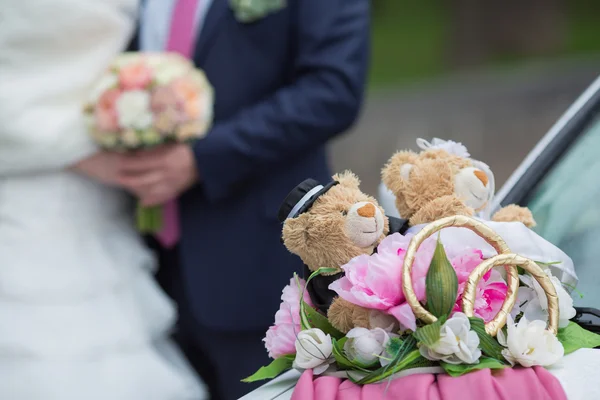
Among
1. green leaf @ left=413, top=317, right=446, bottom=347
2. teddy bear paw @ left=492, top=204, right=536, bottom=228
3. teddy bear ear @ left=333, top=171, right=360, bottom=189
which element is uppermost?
teddy bear ear @ left=333, top=171, right=360, bottom=189

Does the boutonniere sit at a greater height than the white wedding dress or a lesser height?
greater

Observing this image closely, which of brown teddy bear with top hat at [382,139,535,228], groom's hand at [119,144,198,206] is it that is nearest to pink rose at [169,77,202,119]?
groom's hand at [119,144,198,206]

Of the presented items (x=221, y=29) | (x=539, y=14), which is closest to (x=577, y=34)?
(x=539, y=14)

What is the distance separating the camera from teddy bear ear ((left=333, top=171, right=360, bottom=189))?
4.59ft

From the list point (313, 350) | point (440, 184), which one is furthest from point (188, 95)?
point (313, 350)

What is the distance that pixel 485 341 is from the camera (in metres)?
1.23

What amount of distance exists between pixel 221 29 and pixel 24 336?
1.01m

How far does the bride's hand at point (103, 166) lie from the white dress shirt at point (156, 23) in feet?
1.14

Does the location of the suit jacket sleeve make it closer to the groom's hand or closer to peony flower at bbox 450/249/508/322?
the groom's hand

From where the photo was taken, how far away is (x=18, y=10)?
240 cm

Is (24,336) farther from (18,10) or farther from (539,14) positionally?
(539,14)

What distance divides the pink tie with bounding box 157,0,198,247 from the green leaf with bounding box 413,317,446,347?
58.0 inches

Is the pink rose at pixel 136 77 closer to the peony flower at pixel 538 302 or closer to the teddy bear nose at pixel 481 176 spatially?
the teddy bear nose at pixel 481 176

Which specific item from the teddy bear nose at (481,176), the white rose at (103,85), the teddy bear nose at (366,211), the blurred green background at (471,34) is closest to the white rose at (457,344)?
the teddy bear nose at (366,211)
